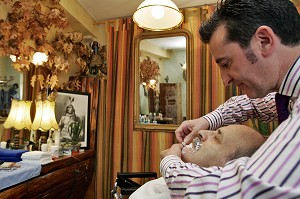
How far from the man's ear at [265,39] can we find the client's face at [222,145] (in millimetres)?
413

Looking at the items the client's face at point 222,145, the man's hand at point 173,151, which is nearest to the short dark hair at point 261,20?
the client's face at point 222,145

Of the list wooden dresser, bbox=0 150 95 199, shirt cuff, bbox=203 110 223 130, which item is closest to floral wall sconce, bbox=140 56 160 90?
wooden dresser, bbox=0 150 95 199

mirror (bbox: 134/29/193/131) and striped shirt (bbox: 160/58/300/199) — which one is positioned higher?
mirror (bbox: 134/29/193/131)

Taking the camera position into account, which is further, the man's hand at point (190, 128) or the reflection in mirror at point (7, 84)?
the reflection in mirror at point (7, 84)

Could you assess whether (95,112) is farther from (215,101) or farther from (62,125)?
(215,101)

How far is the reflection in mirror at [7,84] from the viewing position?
2121mm

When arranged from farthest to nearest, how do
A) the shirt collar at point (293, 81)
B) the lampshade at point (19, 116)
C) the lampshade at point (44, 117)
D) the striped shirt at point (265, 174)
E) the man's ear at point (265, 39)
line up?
the lampshade at point (44, 117) → the lampshade at point (19, 116) → the man's ear at point (265, 39) → the shirt collar at point (293, 81) → the striped shirt at point (265, 174)

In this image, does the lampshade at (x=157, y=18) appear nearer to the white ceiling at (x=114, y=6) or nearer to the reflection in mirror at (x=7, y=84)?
the white ceiling at (x=114, y=6)

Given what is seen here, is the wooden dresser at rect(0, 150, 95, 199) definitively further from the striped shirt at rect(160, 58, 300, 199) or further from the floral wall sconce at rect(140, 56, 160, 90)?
the striped shirt at rect(160, 58, 300, 199)

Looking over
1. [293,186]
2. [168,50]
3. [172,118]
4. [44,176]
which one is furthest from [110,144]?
[293,186]

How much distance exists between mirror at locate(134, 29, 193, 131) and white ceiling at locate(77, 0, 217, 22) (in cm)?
35

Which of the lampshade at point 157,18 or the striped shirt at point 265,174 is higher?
the lampshade at point 157,18

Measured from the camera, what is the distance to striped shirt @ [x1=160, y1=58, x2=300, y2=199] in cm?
40

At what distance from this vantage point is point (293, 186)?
393mm
